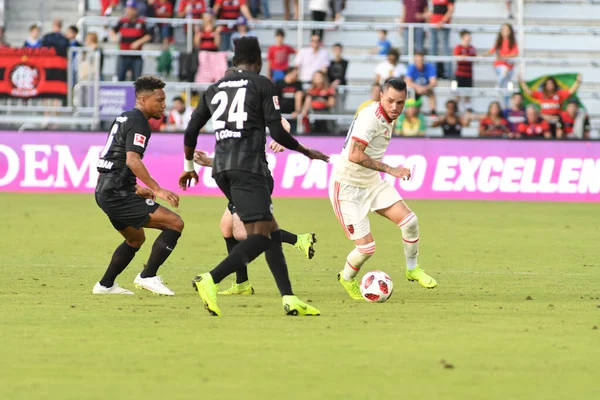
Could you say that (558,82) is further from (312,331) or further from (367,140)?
(312,331)

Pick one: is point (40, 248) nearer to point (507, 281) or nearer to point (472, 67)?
point (507, 281)

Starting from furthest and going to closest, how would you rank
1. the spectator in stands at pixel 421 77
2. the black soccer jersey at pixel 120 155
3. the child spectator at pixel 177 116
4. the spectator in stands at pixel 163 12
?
the spectator in stands at pixel 163 12 → the spectator in stands at pixel 421 77 → the child spectator at pixel 177 116 → the black soccer jersey at pixel 120 155

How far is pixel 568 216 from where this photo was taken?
19469mm

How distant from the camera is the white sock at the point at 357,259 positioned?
1005 cm

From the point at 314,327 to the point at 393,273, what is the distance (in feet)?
13.2

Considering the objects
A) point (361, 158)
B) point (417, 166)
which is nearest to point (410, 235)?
point (361, 158)

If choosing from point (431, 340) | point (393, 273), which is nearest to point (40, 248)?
point (393, 273)

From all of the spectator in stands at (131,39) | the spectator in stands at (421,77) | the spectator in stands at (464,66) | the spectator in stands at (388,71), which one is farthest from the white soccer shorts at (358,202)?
the spectator in stands at (464,66)

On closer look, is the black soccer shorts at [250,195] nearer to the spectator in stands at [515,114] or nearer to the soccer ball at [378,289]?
the soccer ball at [378,289]

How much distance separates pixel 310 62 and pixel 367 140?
15.6 m

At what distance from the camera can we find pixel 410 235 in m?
10.4

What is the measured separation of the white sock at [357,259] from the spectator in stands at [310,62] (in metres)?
15.4

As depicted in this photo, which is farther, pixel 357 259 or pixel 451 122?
pixel 451 122

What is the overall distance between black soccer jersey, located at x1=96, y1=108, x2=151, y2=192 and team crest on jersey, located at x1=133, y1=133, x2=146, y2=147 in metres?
0.03
